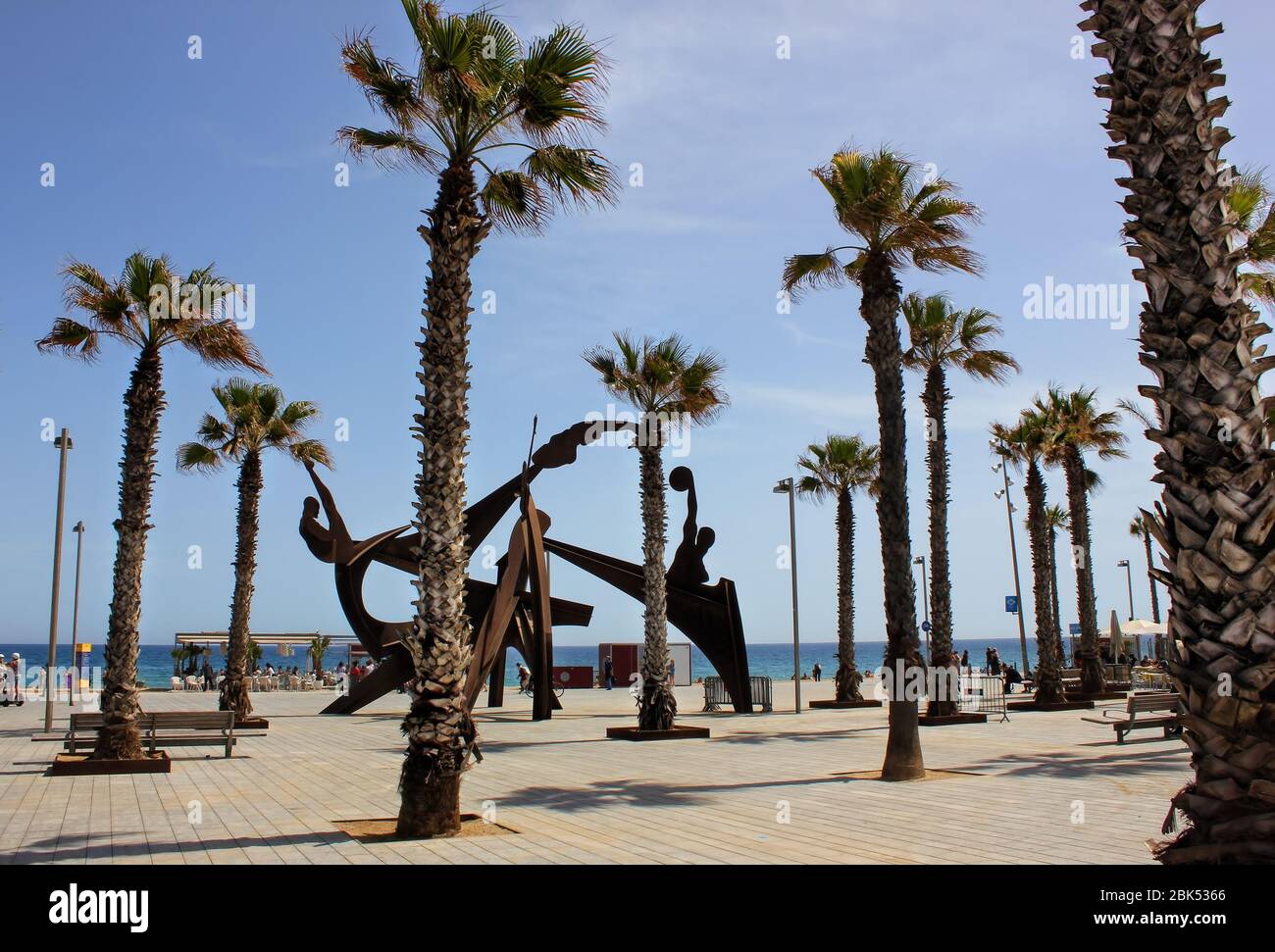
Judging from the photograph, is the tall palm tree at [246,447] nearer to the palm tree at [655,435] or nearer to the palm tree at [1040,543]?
the palm tree at [655,435]

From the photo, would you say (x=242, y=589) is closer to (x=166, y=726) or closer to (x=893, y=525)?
(x=166, y=726)

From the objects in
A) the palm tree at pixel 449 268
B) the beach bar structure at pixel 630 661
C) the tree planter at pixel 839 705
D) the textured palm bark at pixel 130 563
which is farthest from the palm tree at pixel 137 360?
the beach bar structure at pixel 630 661

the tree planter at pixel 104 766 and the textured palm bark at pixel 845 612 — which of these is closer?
the tree planter at pixel 104 766

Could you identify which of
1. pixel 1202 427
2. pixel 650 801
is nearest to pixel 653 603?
pixel 650 801

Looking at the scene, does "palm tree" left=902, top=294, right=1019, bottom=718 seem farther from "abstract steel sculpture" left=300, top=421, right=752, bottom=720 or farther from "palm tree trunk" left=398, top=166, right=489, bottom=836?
"palm tree trunk" left=398, top=166, right=489, bottom=836

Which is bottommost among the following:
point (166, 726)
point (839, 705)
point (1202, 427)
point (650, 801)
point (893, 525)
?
point (839, 705)

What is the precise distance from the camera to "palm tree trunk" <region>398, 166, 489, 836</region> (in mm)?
9570

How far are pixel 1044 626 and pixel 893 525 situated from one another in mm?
13393

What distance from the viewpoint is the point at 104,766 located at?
47.5 ft

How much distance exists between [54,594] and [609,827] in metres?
17.5

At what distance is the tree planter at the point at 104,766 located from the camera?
1420 centimetres

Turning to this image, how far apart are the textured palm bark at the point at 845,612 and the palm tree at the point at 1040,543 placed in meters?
5.14

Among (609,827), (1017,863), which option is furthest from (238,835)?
(1017,863)

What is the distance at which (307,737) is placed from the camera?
67.9ft
